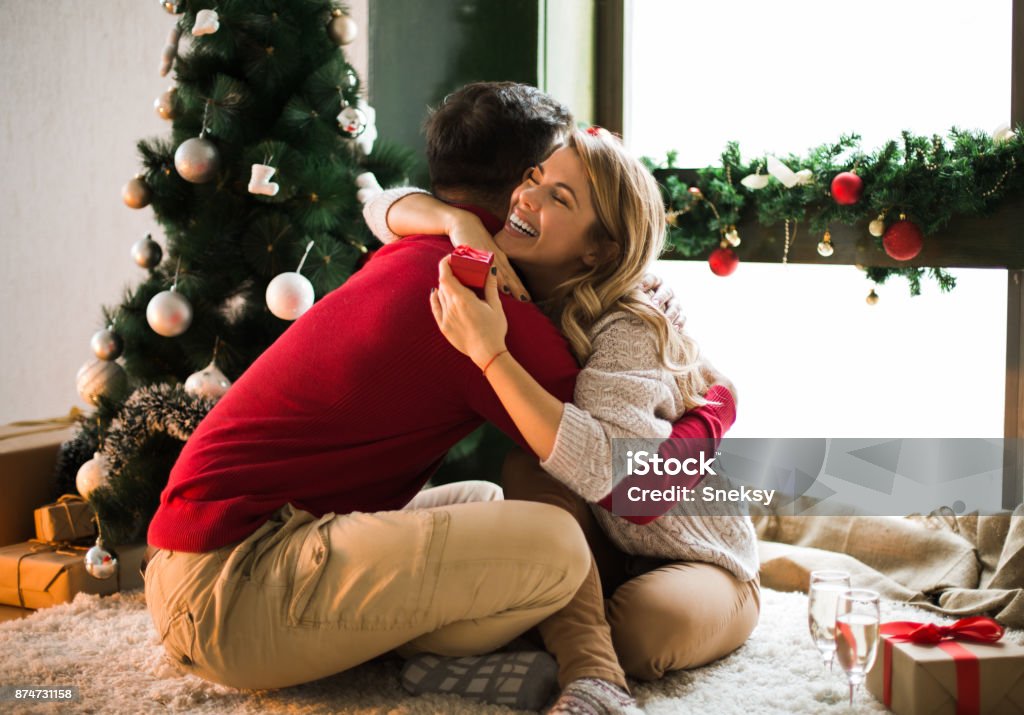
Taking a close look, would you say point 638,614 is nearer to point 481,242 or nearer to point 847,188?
point 481,242

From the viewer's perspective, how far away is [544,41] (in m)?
2.57

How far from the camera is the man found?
146 centimetres

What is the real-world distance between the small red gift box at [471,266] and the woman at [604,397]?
0.06 ft

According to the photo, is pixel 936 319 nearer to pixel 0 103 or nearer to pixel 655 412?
pixel 655 412

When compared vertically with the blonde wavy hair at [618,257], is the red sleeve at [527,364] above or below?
below

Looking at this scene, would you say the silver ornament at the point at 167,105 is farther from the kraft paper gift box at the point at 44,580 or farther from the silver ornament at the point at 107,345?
the kraft paper gift box at the point at 44,580

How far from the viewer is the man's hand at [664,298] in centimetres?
179

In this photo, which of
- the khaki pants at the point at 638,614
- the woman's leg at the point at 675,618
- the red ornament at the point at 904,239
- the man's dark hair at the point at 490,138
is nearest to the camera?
the khaki pants at the point at 638,614

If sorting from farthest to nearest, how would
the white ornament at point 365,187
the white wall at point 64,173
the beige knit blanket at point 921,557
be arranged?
the white wall at point 64,173
the white ornament at point 365,187
the beige knit blanket at point 921,557

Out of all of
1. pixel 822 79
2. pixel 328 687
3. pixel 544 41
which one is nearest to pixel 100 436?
pixel 328 687

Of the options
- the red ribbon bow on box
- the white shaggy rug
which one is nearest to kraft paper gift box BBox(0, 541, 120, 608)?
the white shaggy rug

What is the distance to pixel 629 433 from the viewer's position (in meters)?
1.51

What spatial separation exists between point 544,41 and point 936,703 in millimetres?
1772

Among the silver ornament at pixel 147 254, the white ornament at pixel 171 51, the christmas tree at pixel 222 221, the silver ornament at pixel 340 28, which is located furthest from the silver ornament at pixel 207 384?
the silver ornament at pixel 340 28
